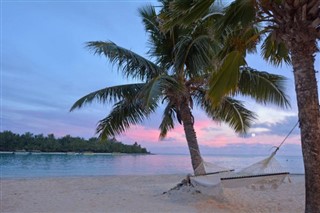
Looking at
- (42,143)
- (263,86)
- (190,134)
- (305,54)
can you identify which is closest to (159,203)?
(190,134)

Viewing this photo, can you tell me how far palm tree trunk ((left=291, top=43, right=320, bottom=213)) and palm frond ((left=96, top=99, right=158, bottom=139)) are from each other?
4725 millimetres

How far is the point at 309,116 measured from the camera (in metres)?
4.10

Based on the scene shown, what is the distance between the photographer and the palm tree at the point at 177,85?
23.5 feet

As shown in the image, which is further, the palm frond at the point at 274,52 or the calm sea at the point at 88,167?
the calm sea at the point at 88,167

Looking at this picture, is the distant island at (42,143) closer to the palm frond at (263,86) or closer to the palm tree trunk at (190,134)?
the palm tree trunk at (190,134)

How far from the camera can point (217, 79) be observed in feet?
16.5

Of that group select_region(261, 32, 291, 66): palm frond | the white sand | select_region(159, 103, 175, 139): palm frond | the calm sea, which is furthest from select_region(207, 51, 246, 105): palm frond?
the calm sea

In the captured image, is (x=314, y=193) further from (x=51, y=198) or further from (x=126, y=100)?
(x=51, y=198)

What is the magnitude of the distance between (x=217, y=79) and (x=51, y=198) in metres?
5.32

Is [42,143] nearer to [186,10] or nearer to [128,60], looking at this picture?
[128,60]

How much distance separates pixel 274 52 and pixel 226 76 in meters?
1.82

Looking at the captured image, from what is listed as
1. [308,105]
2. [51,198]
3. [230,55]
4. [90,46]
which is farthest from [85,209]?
[308,105]

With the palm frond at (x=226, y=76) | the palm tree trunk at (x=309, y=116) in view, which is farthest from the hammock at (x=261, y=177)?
the palm tree trunk at (x=309, y=116)

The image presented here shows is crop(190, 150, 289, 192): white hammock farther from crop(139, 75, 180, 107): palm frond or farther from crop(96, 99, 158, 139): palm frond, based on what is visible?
crop(96, 99, 158, 139): palm frond
